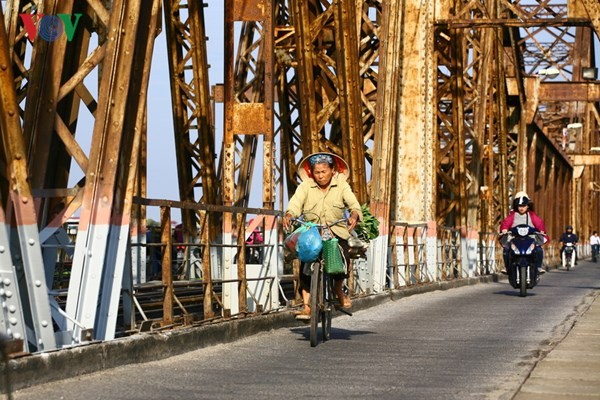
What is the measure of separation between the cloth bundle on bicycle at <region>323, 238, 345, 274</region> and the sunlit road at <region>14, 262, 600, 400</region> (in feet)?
1.96

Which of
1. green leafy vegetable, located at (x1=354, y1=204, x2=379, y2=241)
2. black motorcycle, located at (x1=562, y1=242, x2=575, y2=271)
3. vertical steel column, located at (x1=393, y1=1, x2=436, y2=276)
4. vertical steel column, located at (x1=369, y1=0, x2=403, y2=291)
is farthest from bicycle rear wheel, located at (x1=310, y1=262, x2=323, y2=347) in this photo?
black motorcycle, located at (x1=562, y1=242, x2=575, y2=271)

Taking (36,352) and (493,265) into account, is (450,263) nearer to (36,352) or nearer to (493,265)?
(493,265)

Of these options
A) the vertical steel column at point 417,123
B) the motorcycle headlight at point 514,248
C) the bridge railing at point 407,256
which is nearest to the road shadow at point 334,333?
the bridge railing at point 407,256

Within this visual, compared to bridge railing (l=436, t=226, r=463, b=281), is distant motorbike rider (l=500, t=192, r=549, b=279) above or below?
above

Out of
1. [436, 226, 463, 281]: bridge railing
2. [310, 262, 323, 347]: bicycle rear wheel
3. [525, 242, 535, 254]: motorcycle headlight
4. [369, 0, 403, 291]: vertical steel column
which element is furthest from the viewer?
[436, 226, 463, 281]: bridge railing

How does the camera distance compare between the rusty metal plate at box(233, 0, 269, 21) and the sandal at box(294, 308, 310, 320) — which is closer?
the sandal at box(294, 308, 310, 320)

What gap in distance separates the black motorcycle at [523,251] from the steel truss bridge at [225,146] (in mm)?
1505

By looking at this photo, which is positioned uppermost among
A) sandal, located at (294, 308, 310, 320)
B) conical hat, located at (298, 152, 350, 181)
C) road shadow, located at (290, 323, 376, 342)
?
conical hat, located at (298, 152, 350, 181)

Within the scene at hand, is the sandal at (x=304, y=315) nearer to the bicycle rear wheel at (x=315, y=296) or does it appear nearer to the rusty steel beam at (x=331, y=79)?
the bicycle rear wheel at (x=315, y=296)

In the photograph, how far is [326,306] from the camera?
11523 millimetres

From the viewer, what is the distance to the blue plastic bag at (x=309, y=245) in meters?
11.3

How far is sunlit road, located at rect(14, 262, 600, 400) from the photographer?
Answer: 758 cm

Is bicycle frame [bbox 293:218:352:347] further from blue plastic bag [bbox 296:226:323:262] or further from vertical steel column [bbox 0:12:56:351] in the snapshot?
vertical steel column [bbox 0:12:56:351]

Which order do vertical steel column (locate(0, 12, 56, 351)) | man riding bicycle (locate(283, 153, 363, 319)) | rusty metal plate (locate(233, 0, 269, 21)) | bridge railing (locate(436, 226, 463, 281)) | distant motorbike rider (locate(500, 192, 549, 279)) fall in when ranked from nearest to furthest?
1. vertical steel column (locate(0, 12, 56, 351))
2. man riding bicycle (locate(283, 153, 363, 319))
3. rusty metal plate (locate(233, 0, 269, 21))
4. distant motorbike rider (locate(500, 192, 549, 279))
5. bridge railing (locate(436, 226, 463, 281))
